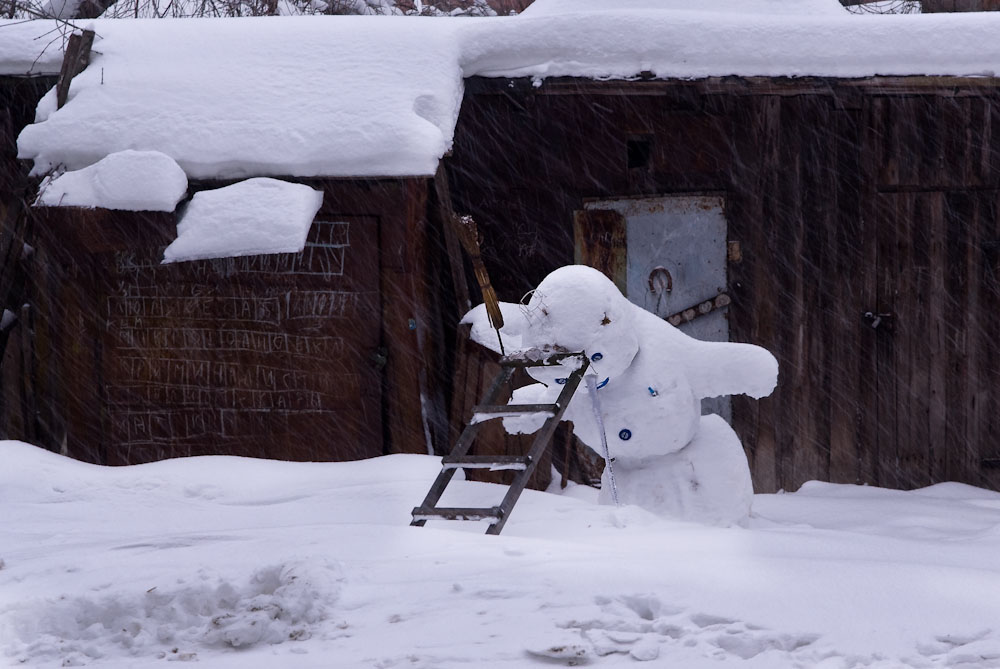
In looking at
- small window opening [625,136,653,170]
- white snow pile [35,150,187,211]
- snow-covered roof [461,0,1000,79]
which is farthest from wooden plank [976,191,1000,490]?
white snow pile [35,150,187,211]

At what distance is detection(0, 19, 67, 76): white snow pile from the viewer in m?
6.77

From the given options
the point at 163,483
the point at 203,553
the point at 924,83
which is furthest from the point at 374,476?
the point at 924,83

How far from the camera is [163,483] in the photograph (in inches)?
198

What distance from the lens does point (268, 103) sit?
21.3 ft

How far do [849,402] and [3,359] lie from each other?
5636 mm

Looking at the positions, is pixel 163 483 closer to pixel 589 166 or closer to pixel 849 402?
pixel 589 166

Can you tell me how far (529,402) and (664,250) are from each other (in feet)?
7.49

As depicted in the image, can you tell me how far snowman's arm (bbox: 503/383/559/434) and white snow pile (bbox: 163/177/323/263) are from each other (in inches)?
66.4

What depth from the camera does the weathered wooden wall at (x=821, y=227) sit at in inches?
274

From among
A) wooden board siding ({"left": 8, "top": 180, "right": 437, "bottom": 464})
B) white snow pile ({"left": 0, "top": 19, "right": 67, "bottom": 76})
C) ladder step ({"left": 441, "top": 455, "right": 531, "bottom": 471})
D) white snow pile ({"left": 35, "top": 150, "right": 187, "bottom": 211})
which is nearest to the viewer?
ladder step ({"left": 441, "top": 455, "right": 531, "bottom": 471})

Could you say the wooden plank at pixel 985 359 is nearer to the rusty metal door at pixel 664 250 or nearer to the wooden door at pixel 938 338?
the wooden door at pixel 938 338

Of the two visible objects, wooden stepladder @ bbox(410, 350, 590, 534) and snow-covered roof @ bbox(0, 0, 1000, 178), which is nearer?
wooden stepladder @ bbox(410, 350, 590, 534)

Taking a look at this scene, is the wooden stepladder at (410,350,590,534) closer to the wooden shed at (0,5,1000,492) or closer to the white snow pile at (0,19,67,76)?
the wooden shed at (0,5,1000,492)

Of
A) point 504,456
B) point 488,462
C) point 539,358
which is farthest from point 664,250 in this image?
point 488,462
